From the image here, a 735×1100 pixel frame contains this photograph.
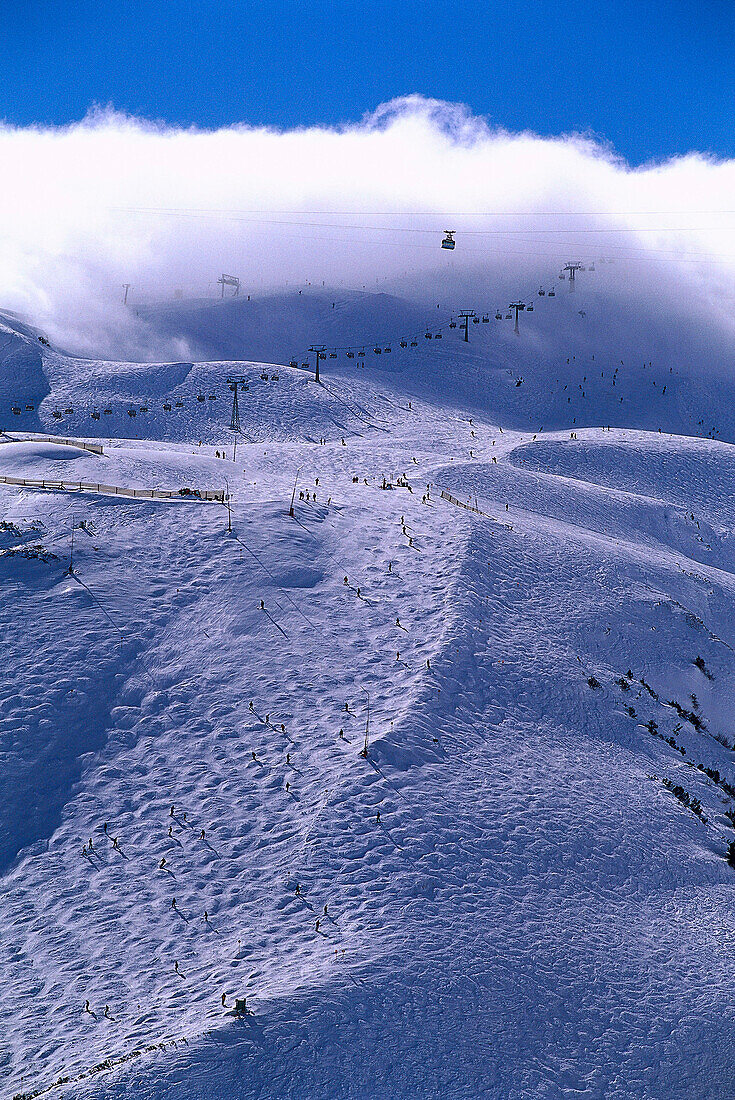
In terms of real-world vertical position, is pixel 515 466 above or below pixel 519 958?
above

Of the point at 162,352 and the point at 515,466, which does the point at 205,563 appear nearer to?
the point at 515,466

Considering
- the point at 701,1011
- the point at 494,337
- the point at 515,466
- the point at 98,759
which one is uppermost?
the point at 494,337

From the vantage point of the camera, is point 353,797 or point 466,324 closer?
point 353,797

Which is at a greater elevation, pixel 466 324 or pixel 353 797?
pixel 466 324

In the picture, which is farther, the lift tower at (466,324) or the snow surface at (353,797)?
the lift tower at (466,324)

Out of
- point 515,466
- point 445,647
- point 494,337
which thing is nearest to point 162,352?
point 494,337

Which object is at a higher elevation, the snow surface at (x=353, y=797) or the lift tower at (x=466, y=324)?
the lift tower at (x=466, y=324)

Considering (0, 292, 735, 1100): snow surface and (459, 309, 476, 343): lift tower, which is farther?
(459, 309, 476, 343): lift tower

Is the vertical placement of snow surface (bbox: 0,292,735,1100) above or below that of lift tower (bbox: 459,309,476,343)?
below
